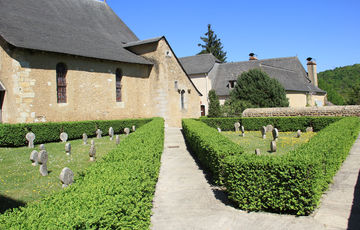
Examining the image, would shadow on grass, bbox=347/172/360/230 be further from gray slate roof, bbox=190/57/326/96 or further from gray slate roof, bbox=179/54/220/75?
gray slate roof, bbox=179/54/220/75

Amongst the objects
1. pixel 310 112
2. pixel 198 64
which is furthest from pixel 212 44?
pixel 310 112

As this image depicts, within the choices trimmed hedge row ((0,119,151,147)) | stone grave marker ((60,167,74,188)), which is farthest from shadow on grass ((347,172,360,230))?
trimmed hedge row ((0,119,151,147))

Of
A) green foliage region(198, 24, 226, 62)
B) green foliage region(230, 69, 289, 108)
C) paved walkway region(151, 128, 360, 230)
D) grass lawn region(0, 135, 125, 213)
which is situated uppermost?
green foliage region(198, 24, 226, 62)

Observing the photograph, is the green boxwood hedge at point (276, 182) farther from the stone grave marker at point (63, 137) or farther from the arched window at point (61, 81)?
the arched window at point (61, 81)

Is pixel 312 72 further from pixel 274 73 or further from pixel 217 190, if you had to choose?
pixel 217 190

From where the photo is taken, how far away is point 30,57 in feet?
59.9

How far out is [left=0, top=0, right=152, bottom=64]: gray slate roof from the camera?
18.8m

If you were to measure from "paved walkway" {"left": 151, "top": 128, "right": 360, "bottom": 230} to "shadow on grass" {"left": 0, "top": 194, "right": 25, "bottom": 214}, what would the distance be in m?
3.42

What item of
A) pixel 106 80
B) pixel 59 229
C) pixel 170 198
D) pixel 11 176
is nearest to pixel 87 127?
pixel 106 80

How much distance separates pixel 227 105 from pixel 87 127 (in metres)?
17.1

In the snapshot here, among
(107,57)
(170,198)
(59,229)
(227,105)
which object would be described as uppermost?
(107,57)

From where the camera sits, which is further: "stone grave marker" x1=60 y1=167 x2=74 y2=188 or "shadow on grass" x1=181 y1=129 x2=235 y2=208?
"shadow on grass" x1=181 y1=129 x2=235 y2=208

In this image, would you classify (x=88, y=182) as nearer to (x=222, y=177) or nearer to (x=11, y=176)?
(x=222, y=177)

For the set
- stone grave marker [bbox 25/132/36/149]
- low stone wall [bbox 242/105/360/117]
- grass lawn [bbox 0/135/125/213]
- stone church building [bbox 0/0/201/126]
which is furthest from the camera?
low stone wall [bbox 242/105/360/117]
